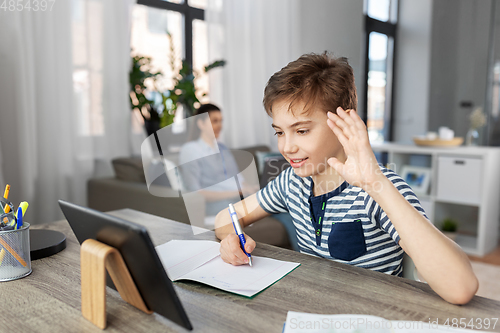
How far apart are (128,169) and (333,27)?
9.36 ft

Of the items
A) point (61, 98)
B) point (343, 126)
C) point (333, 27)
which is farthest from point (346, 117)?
point (333, 27)

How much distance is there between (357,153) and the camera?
0.74 m

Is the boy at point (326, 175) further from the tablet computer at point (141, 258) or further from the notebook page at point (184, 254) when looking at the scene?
the tablet computer at point (141, 258)

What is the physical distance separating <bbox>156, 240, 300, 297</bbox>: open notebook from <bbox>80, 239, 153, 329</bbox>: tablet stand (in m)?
0.08

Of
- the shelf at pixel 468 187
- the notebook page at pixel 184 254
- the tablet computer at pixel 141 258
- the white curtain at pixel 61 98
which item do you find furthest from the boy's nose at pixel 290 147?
the shelf at pixel 468 187

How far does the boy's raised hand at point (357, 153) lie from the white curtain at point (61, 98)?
2.06 metres

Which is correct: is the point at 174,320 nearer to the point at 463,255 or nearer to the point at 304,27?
the point at 463,255

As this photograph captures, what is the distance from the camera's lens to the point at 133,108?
283 centimetres

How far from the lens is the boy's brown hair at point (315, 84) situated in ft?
3.06

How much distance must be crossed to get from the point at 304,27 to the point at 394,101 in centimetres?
160

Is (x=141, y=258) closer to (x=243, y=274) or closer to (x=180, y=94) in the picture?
(x=243, y=274)

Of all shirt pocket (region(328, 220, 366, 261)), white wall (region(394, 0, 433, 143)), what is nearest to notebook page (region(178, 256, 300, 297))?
shirt pocket (region(328, 220, 366, 261))

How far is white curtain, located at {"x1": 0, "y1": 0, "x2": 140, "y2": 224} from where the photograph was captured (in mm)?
2246

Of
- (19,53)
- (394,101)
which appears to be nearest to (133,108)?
(19,53)
